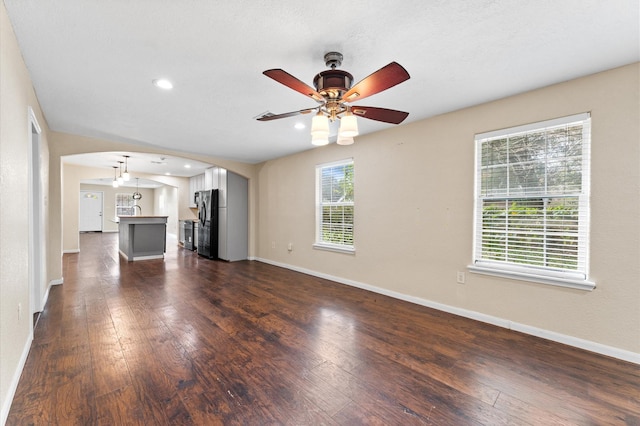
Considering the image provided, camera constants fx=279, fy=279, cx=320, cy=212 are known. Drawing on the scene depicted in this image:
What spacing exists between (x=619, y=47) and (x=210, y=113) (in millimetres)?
3699

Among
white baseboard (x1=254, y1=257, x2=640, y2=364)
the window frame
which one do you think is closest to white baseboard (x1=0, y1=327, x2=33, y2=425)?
white baseboard (x1=254, y1=257, x2=640, y2=364)

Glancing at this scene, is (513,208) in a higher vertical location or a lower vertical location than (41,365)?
higher

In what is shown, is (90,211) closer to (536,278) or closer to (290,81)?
(290,81)

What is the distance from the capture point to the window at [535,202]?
248 centimetres

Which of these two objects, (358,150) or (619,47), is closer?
(619,47)

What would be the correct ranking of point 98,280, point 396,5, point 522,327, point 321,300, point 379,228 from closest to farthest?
point 396,5
point 522,327
point 321,300
point 379,228
point 98,280

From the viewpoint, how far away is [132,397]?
5.70 feet

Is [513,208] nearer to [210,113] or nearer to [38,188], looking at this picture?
[210,113]

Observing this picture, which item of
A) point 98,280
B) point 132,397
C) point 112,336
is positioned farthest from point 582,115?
point 98,280

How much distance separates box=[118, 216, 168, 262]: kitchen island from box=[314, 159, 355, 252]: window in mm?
4016

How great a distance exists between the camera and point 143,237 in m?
6.53

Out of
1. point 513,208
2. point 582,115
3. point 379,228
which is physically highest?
point 582,115

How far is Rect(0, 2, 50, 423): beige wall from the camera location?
1.58 metres

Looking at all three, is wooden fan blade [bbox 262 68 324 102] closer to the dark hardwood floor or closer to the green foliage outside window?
the dark hardwood floor
